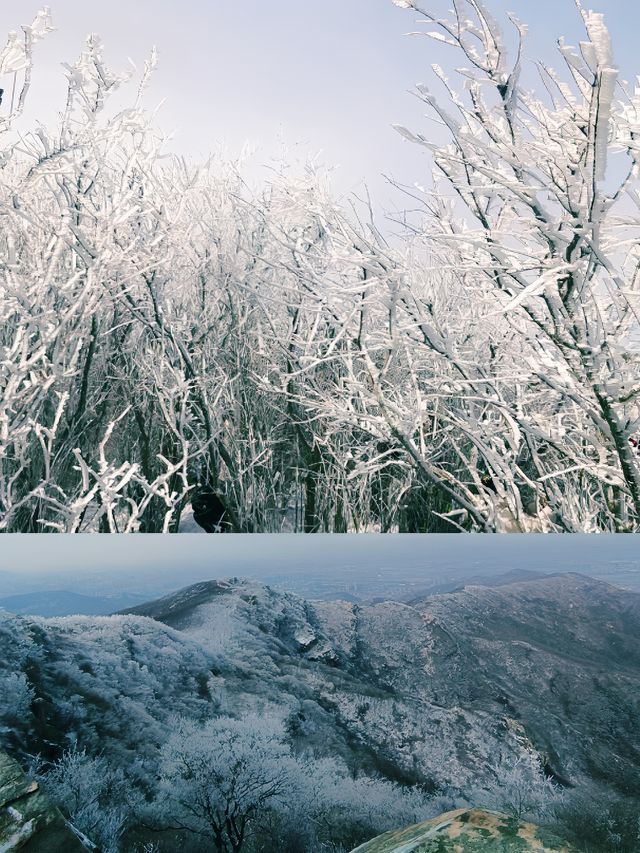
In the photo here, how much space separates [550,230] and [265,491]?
3.74m

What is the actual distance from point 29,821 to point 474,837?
0.98m

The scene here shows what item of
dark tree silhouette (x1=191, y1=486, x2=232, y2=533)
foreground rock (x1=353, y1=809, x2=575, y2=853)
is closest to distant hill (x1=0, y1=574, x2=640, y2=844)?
foreground rock (x1=353, y1=809, x2=575, y2=853)

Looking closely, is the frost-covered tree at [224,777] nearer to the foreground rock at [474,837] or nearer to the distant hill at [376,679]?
the distant hill at [376,679]

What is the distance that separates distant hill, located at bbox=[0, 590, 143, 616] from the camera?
205cm

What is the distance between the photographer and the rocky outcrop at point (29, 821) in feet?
5.64

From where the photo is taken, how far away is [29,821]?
1762 millimetres

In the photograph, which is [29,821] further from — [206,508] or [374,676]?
[206,508]

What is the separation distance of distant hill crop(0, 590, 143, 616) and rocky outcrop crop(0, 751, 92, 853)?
1.24 ft

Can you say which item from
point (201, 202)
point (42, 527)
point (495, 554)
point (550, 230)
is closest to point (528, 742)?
point (495, 554)

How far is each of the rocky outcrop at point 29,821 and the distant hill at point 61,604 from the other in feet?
1.24

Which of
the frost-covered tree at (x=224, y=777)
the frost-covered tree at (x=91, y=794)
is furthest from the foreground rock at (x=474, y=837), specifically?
the frost-covered tree at (x=91, y=794)

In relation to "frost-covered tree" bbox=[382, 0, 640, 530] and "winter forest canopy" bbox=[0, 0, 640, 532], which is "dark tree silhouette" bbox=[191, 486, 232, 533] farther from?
"frost-covered tree" bbox=[382, 0, 640, 530]

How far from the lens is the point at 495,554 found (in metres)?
2.12

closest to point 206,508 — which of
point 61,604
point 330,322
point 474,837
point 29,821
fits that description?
point 330,322
